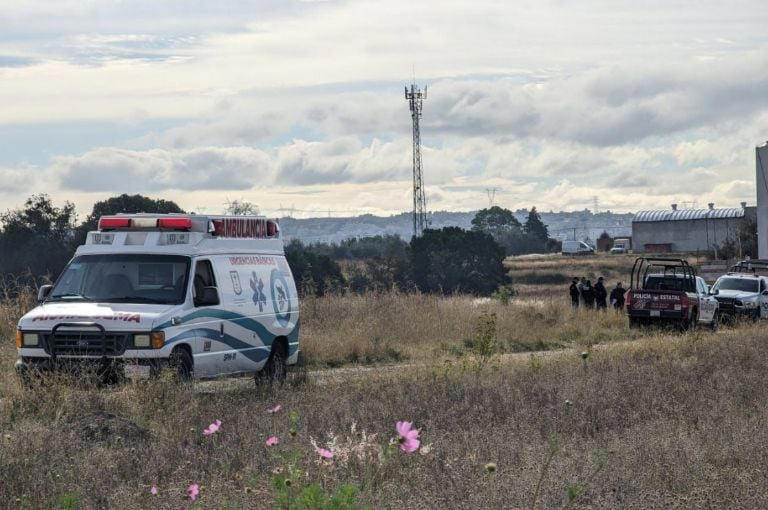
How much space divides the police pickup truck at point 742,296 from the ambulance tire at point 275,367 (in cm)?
2031

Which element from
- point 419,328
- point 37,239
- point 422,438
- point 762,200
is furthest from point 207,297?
point 762,200

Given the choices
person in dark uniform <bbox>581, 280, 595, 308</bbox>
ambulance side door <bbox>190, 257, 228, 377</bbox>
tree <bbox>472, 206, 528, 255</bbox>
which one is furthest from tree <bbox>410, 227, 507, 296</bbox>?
tree <bbox>472, 206, 528, 255</bbox>

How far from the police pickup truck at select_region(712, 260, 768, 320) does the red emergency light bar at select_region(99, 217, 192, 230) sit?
22.6 metres

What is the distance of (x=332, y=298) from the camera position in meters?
27.4

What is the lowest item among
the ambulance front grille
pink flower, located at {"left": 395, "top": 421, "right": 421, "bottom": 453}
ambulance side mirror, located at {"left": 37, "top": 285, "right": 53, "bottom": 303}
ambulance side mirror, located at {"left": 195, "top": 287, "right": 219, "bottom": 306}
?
the ambulance front grille

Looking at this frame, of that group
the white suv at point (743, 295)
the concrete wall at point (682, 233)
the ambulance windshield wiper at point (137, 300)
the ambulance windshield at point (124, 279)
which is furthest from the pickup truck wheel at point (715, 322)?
the concrete wall at point (682, 233)

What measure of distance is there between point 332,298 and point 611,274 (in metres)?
77.9

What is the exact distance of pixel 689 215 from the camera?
143 metres

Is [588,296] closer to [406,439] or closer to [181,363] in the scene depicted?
[181,363]

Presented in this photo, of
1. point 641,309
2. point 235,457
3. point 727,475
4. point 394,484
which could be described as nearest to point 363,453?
point 394,484

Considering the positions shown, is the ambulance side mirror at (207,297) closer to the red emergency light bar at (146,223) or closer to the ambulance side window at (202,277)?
the ambulance side window at (202,277)

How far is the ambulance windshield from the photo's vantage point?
1502 centimetres

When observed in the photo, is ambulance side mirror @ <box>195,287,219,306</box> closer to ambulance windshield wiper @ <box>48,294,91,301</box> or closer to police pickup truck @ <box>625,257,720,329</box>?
ambulance windshield wiper @ <box>48,294,91,301</box>

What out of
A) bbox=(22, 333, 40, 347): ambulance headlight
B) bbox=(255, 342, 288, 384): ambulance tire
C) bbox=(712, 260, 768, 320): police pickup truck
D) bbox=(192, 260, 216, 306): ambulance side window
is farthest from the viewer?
bbox=(712, 260, 768, 320): police pickup truck
